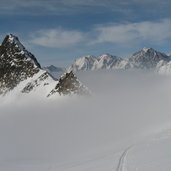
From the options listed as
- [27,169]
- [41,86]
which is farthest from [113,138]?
[41,86]

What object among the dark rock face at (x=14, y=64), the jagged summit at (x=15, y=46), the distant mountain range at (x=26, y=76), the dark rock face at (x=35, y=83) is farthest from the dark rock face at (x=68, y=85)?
the jagged summit at (x=15, y=46)

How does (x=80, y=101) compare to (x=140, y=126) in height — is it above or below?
above

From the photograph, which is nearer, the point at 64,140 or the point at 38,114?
the point at 64,140

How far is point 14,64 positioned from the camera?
541 feet

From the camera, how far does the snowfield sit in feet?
134

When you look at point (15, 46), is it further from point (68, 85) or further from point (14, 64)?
point (68, 85)

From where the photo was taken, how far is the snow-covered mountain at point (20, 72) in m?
145

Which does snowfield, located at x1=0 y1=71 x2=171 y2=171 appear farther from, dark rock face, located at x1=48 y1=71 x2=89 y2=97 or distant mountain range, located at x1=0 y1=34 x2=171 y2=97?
distant mountain range, located at x1=0 y1=34 x2=171 y2=97

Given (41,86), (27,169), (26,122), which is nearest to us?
(27,169)

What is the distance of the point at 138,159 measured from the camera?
124 ft

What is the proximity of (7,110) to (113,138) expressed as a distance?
8807cm

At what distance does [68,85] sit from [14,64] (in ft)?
139

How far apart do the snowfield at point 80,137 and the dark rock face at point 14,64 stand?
674cm

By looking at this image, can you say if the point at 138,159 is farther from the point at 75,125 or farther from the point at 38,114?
the point at 38,114
